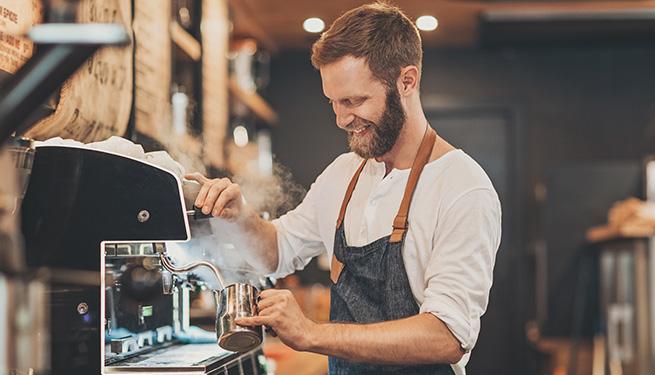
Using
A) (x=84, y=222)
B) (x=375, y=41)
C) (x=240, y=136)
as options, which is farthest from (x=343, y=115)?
(x=240, y=136)

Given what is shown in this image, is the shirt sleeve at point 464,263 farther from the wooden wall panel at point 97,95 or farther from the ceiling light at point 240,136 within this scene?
the ceiling light at point 240,136

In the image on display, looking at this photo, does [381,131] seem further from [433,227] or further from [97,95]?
[97,95]

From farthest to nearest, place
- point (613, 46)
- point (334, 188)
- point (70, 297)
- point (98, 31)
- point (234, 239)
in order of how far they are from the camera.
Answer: point (613, 46)
point (334, 188)
point (234, 239)
point (70, 297)
point (98, 31)

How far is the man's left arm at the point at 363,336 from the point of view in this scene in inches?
68.4

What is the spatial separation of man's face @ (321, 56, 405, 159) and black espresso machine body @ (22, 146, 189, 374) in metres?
0.49

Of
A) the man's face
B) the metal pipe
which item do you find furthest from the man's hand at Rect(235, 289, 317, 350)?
the man's face

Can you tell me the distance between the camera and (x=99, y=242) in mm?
1688

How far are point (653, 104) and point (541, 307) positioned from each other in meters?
1.57

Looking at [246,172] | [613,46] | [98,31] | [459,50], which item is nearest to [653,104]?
[613,46]

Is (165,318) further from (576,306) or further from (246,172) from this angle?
(576,306)

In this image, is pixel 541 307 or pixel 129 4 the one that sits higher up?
pixel 129 4

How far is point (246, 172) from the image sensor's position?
507 centimetres

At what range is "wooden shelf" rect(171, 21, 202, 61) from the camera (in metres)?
3.61

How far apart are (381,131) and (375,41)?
0.19 metres
